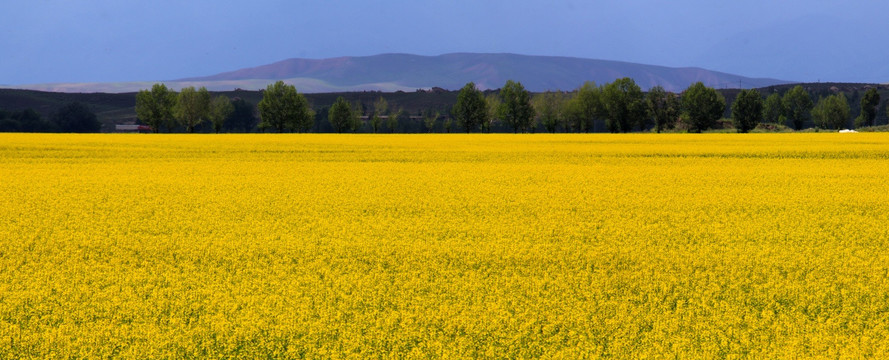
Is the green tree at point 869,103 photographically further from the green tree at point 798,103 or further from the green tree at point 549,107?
the green tree at point 549,107

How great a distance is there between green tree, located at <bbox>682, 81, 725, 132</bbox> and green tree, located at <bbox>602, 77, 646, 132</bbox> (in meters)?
9.74

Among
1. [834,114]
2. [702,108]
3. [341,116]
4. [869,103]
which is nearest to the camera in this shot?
[702,108]

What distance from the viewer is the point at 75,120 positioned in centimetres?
12269

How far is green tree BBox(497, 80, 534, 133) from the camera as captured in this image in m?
104

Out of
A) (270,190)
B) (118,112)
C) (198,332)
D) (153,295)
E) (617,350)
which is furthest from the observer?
(118,112)

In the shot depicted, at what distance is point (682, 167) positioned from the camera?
66.9ft

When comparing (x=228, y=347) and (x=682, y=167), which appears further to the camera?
(x=682, y=167)

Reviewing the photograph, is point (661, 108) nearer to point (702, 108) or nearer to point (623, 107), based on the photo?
point (702, 108)

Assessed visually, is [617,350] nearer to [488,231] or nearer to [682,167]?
[488,231]

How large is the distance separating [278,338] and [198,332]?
677 mm

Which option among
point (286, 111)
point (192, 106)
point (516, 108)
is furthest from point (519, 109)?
point (192, 106)

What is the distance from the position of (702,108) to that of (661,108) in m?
6.82

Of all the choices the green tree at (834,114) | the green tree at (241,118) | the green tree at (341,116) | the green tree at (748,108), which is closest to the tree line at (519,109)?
the green tree at (748,108)

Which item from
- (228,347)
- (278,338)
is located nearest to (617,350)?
(278,338)
